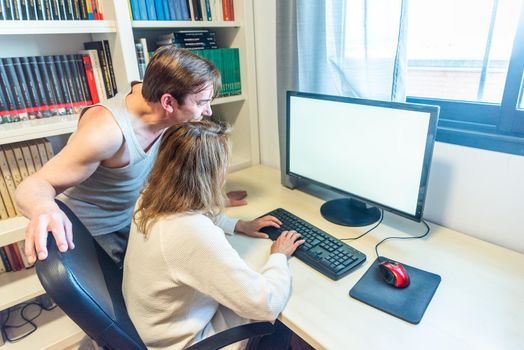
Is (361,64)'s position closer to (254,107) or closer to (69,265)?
(254,107)

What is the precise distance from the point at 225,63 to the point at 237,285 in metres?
1.25

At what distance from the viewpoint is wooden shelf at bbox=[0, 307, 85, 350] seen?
1.36 m

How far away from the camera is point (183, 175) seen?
2.74 feet

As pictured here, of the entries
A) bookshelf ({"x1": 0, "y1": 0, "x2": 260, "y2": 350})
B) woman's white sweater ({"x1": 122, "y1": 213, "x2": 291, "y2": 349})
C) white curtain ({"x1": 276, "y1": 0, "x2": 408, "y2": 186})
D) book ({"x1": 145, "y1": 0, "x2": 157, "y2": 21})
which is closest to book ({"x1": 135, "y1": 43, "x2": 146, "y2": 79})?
bookshelf ({"x1": 0, "y1": 0, "x2": 260, "y2": 350})

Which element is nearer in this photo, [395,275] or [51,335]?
[395,275]

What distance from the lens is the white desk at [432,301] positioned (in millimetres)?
742

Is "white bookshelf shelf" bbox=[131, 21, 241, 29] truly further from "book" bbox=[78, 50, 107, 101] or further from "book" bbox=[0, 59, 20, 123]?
"book" bbox=[0, 59, 20, 123]

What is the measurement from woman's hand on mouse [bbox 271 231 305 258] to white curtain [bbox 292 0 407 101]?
57 cm

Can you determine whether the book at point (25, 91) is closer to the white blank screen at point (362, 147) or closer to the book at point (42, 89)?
the book at point (42, 89)

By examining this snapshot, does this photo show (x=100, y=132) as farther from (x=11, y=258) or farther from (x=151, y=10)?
(x=11, y=258)

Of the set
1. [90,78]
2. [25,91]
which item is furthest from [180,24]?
[25,91]

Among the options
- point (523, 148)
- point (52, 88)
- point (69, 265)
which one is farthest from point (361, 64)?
point (52, 88)

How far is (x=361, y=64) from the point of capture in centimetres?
122

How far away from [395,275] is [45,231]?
0.83m
